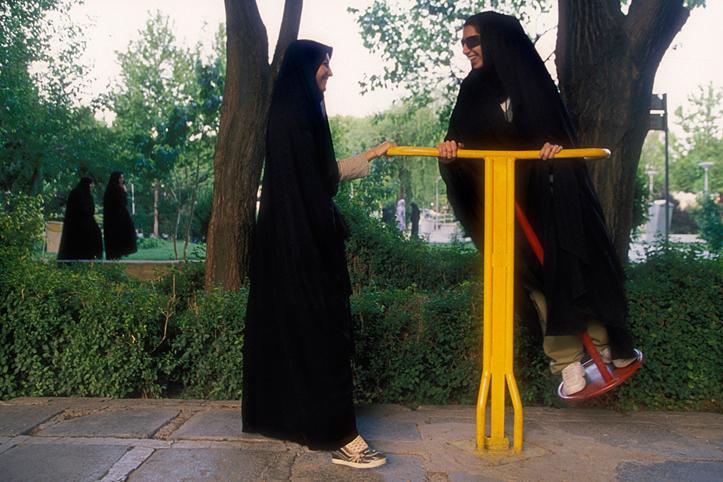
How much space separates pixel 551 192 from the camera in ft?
10.5

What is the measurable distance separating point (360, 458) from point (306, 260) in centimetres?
97

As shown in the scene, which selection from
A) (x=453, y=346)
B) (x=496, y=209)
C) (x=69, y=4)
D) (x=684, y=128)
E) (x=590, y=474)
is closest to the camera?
(x=590, y=474)

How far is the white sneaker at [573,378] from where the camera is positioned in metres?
3.15

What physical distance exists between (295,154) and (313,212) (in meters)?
0.29

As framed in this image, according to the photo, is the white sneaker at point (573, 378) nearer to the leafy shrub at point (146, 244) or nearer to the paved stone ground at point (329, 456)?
the paved stone ground at point (329, 456)

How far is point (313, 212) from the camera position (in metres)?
2.95

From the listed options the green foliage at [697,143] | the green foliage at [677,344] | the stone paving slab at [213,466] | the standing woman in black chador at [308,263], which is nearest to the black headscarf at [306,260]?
the standing woman in black chador at [308,263]

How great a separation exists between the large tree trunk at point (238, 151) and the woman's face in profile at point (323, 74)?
2580 millimetres

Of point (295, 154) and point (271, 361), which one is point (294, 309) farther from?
point (295, 154)

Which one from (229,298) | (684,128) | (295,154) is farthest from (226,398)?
(684,128)

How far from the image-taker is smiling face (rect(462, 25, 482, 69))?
127 inches

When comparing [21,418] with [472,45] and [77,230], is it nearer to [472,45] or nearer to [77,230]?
[472,45]

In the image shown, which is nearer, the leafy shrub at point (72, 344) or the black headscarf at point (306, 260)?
the black headscarf at point (306, 260)

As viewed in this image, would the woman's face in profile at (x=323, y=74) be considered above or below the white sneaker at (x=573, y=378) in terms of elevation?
above
